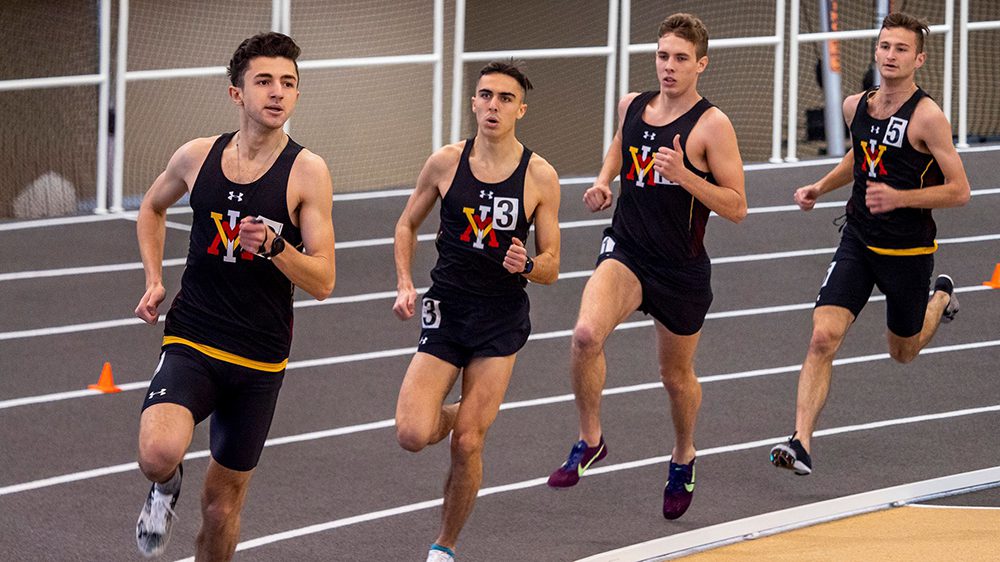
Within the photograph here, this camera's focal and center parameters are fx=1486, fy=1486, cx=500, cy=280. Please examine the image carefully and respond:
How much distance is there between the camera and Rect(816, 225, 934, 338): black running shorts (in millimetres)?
7098

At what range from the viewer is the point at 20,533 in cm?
624

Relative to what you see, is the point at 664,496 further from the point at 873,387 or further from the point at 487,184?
the point at 873,387

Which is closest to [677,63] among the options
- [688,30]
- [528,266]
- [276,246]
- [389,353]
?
[688,30]

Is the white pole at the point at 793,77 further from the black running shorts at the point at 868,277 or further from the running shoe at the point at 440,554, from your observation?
the running shoe at the point at 440,554

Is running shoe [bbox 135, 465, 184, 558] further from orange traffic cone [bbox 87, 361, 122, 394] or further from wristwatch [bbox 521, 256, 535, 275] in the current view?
orange traffic cone [bbox 87, 361, 122, 394]

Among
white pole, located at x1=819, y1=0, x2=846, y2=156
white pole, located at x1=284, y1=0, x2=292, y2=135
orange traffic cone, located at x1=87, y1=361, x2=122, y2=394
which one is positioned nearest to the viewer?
orange traffic cone, located at x1=87, y1=361, x2=122, y2=394

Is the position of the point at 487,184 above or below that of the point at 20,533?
above

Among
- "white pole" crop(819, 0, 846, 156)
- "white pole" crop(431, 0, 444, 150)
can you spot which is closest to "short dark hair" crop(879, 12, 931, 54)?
"white pole" crop(431, 0, 444, 150)

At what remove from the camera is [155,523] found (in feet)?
16.5

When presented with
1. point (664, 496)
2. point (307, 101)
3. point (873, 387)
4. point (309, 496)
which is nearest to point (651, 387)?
point (873, 387)

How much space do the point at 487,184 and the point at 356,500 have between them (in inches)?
73.6

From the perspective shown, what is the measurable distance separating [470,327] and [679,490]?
1482mm

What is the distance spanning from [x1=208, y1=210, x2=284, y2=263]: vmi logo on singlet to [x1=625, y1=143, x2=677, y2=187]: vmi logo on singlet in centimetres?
204

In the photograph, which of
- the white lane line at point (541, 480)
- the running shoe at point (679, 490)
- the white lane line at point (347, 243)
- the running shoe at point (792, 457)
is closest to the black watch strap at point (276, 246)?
the white lane line at point (541, 480)
